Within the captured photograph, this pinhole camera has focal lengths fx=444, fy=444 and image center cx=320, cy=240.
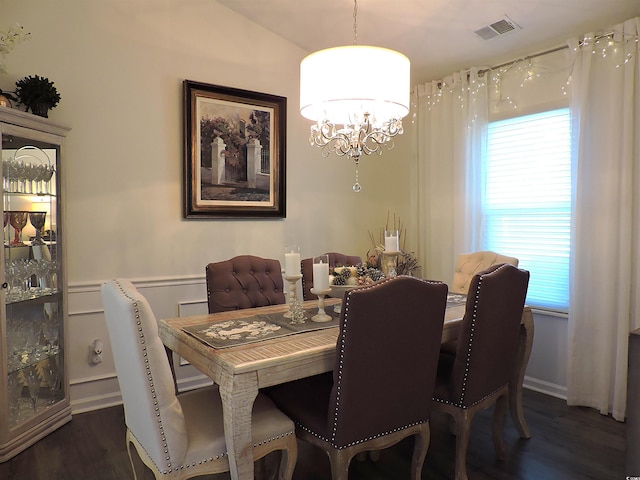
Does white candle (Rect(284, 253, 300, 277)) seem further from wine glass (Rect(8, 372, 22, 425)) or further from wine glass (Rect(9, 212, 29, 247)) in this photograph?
wine glass (Rect(8, 372, 22, 425))

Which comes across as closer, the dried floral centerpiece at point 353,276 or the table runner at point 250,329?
the table runner at point 250,329

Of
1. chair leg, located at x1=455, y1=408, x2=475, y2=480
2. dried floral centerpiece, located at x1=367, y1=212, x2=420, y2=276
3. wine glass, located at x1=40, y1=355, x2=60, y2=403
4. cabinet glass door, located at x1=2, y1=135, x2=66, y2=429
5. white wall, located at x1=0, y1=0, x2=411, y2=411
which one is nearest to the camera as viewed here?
chair leg, located at x1=455, y1=408, x2=475, y2=480

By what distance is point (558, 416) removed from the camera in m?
2.98

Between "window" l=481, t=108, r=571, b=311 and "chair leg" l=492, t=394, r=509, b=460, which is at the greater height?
"window" l=481, t=108, r=571, b=311

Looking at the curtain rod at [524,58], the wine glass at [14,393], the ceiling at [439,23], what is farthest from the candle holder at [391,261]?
the wine glass at [14,393]

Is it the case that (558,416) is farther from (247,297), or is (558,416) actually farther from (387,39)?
(387,39)

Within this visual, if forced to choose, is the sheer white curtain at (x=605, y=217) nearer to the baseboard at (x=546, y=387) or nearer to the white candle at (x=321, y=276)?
the baseboard at (x=546, y=387)

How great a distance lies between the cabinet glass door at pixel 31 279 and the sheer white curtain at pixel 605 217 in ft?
11.4

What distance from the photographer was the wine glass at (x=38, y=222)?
270cm

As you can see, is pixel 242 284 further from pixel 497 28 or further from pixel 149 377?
pixel 497 28

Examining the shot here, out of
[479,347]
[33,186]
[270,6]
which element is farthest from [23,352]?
[270,6]

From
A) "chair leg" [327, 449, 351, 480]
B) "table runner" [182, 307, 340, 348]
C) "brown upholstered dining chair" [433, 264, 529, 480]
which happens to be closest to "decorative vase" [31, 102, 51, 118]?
"table runner" [182, 307, 340, 348]

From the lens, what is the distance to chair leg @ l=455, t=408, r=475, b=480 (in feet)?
6.93

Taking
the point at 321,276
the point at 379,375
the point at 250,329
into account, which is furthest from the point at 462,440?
the point at 250,329
